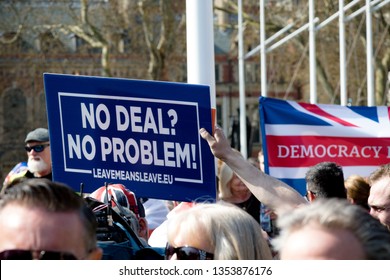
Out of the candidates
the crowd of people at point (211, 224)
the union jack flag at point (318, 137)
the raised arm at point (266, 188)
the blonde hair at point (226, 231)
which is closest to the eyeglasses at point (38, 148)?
the union jack flag at point (318, 137)

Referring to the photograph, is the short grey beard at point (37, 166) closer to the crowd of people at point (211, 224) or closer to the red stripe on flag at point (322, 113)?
the red stripe on flag at point (322, 113)

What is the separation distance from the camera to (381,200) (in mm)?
4727

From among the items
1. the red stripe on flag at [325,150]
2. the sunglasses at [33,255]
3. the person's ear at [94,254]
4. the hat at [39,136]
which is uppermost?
the sunglasses at [33,255]

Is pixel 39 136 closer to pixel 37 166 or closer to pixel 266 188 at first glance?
pixel 37 166

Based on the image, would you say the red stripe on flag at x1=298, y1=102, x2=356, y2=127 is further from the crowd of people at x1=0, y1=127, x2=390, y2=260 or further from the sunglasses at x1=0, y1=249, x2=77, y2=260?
the sunglasses at x1=0, y1=249, x2=77, y2=260

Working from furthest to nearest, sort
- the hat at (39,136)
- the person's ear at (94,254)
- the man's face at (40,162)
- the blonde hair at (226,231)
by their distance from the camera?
1. the hat at (39,136)
2. the man's face at (40,162)
3. the blonde hair at (226,231)
4. the person's ear at (94,254)

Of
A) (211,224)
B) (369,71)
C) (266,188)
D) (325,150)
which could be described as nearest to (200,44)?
(325,150)

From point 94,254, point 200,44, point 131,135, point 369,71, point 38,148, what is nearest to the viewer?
point 94,254

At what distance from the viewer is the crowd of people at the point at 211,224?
2.41 m

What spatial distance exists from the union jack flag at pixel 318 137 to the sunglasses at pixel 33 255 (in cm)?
496

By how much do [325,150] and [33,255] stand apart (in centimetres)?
540

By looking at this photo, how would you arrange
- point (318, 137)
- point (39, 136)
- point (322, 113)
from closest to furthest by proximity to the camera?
1. point (39, 136)
2. point (318, 137)
3. point (322, 113)

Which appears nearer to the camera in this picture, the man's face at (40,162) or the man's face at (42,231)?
the man's face at (42,231)
